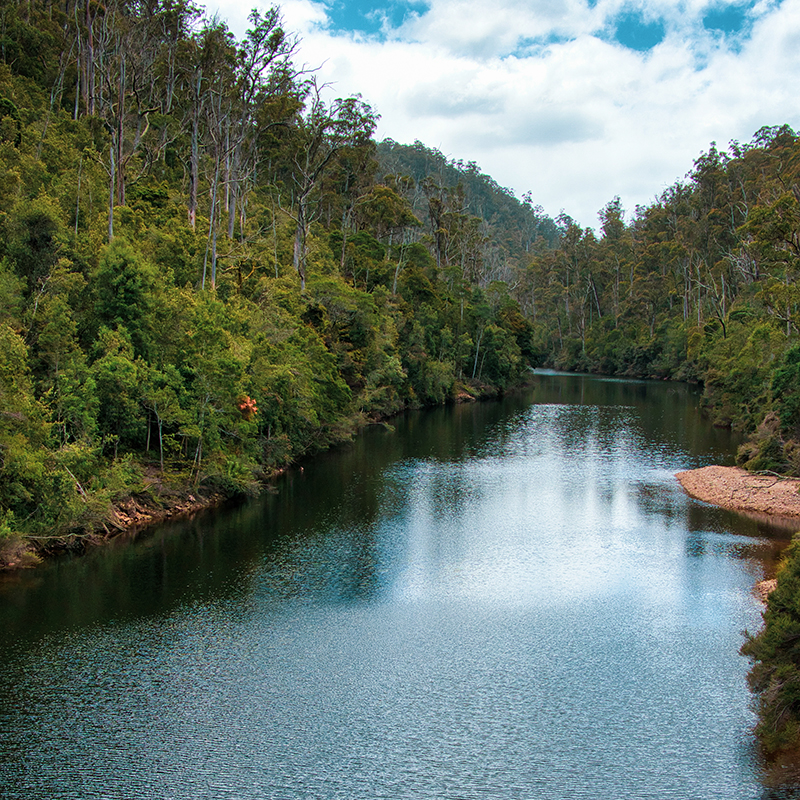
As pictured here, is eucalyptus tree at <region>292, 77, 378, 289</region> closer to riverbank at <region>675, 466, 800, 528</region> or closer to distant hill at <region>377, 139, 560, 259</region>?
riverbank at <region>675, 466, 800, 528</region>

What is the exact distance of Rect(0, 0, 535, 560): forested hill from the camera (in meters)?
26.1

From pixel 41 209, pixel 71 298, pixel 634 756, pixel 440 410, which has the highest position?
pixel 41 209

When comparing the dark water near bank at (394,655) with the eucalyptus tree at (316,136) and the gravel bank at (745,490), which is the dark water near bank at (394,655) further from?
the eucalyptus tree at (316,136)

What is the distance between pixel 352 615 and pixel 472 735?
6.23 m

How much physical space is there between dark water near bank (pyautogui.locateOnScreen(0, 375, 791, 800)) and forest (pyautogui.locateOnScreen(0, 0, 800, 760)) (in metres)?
2.73

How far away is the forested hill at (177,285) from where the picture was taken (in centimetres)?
2611

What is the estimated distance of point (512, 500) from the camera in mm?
33219

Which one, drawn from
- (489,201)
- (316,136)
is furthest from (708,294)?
(489,201)

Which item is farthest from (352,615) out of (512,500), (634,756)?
(512,500)

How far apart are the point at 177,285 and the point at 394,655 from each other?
25236 millimetres

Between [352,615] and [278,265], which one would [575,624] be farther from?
[278,265]

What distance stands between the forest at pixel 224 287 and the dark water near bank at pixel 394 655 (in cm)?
273

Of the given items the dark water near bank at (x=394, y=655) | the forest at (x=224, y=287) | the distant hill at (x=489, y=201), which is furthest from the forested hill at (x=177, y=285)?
the distant hill at (x=489, y=201)

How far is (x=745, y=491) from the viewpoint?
33.2 m
